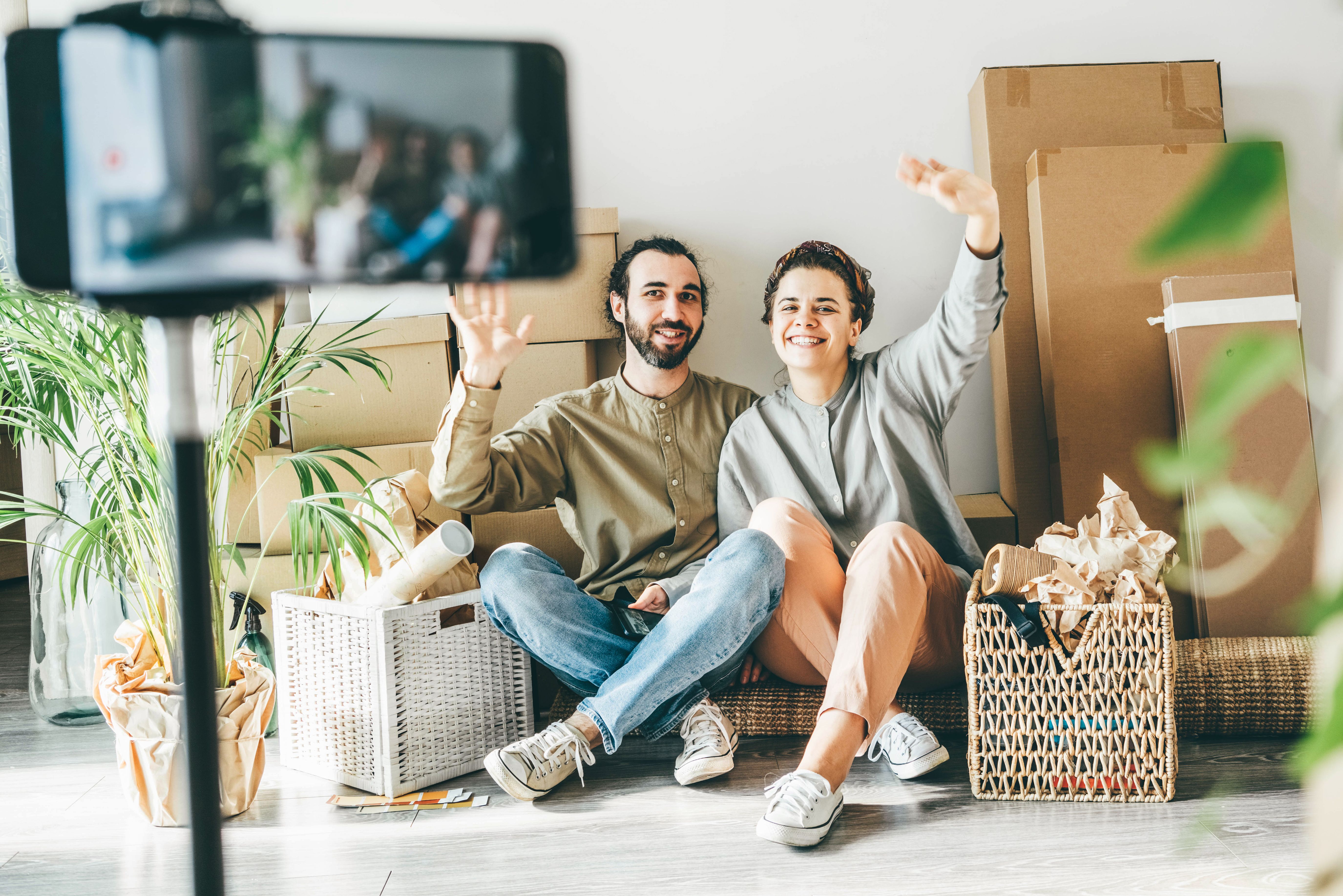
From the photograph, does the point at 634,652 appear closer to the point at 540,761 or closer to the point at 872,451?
the point at 540,761

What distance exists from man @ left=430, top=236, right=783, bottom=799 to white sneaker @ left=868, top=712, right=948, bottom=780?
0.26 meters

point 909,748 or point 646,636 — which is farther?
point 646,636

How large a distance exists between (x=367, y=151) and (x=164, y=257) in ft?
0.27

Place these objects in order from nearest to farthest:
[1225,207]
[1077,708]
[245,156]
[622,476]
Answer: [1225,207] → [245,156] → [1077,708] → [622,476]

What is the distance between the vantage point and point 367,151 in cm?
35

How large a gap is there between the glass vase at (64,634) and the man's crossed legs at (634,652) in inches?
37.3

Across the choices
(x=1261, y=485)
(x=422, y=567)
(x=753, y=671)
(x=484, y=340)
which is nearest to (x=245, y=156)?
(x=484, y=340)

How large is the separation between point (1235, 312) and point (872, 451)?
0.74m

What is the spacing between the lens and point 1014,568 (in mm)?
1421

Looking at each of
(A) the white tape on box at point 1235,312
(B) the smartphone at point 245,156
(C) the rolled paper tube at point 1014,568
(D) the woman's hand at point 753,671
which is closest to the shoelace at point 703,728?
→ (D) the woman's hand at point 753,671

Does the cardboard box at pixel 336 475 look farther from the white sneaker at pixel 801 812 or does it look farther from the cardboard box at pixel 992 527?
the cardboard box at pixel 992 527

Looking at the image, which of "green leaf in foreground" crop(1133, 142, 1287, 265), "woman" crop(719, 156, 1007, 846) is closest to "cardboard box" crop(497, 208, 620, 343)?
"woman" crop(719, 156, 1007, 846)

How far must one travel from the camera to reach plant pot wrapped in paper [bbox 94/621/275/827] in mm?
1430

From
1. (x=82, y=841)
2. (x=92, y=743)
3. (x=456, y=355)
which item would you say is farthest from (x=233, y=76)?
(x=92, y=743)
